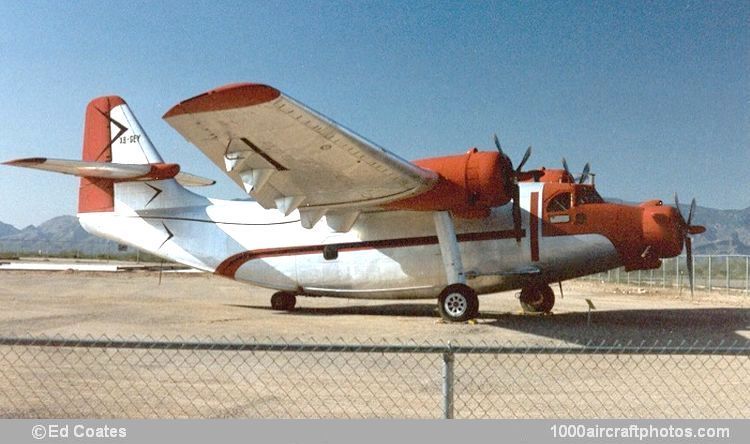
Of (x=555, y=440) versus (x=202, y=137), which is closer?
(x=555, y=440)

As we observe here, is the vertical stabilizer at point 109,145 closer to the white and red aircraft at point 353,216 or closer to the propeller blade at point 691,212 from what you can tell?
the white and red aircraft at point 353,216

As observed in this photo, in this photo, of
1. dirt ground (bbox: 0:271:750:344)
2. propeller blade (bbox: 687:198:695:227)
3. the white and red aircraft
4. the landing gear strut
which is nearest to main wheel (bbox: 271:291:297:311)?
the white and red aircraft

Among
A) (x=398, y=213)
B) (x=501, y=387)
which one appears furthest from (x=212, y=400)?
(x=398, y=213)

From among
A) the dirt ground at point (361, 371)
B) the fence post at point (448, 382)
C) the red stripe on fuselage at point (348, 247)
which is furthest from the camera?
the red stripe on fuselage at point (348, 247)

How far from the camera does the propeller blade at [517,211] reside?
15.3m

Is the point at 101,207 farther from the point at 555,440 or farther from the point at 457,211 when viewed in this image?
the point at 555,440

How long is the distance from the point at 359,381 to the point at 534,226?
8.73 meters

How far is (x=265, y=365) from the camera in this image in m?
9.84

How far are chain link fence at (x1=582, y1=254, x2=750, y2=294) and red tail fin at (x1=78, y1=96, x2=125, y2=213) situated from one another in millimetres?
22092

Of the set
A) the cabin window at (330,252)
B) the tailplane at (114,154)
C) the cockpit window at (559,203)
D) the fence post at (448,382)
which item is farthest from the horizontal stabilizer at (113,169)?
the fence post at (448,382)

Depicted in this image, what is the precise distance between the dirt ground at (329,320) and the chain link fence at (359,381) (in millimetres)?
2285

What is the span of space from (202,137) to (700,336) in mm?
11241

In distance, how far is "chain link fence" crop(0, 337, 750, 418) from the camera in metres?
5.43

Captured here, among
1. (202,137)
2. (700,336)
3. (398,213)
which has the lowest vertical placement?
(700,336)
